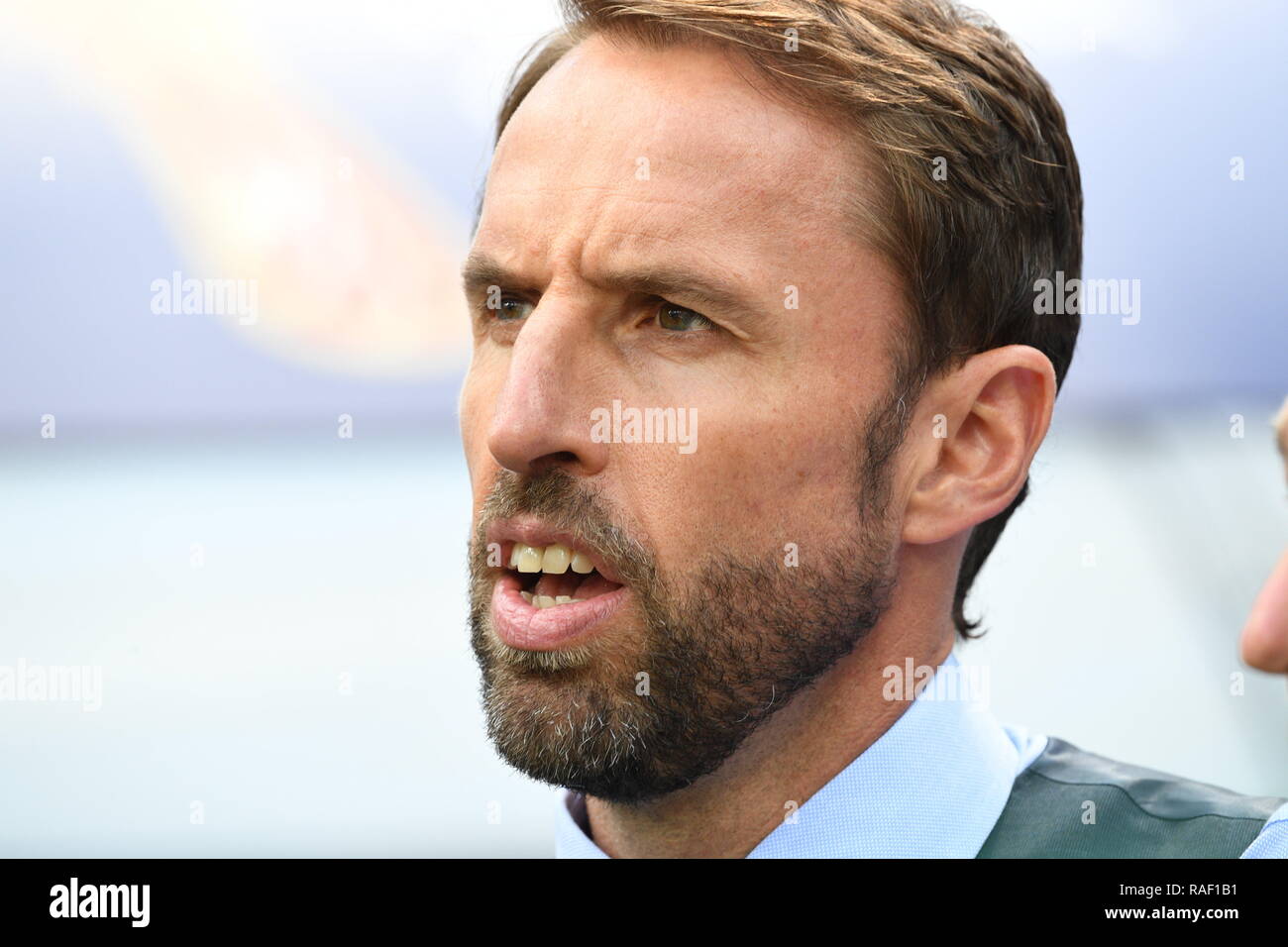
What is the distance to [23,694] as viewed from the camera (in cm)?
786

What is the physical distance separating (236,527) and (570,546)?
8.44m

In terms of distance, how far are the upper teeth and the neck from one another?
34cm

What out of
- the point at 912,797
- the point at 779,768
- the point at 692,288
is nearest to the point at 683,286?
the point at 692,288

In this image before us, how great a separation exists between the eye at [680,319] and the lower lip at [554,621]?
36cm

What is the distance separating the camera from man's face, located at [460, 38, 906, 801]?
5.39ft

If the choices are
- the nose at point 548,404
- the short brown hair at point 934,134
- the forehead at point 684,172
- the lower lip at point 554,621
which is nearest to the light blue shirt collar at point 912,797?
the short brown hair at point 934,134

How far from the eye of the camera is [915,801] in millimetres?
1754

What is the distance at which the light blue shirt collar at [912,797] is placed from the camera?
1720mm

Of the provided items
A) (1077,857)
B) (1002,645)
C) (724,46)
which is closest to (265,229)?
(1002,645)

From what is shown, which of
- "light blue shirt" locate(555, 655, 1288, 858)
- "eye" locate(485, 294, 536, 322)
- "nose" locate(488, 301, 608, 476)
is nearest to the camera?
"nose" locate(488, 301, 608, 476)

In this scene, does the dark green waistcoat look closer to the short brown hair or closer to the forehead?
the short brown hair

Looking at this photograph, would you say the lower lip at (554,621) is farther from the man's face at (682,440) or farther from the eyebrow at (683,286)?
the eyebrow at (683,286)

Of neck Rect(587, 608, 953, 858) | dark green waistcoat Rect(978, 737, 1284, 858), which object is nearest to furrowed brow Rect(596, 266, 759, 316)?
neck Rect(587, 608, 953, 858)

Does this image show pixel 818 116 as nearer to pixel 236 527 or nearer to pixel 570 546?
pixel 570 546
